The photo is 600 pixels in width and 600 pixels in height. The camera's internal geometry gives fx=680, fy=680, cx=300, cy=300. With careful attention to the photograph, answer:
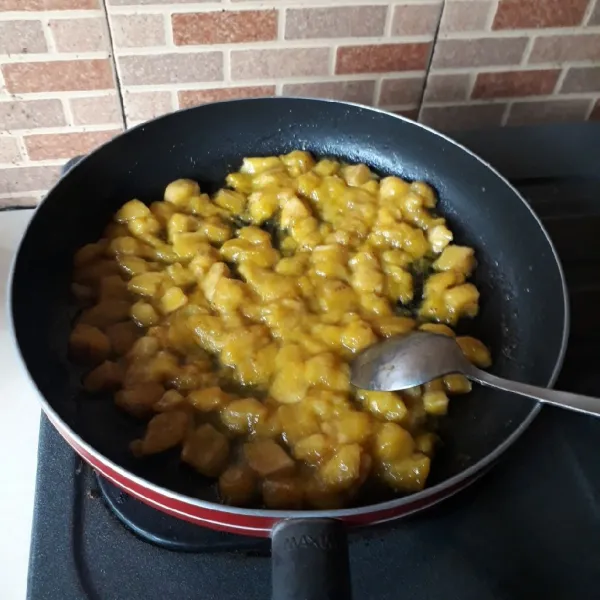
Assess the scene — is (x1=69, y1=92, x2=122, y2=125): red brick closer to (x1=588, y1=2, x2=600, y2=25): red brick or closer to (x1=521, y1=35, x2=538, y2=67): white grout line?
(x1=521, y1=35, x2=538, y2=67): white grout line

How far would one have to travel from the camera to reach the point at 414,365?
76cm

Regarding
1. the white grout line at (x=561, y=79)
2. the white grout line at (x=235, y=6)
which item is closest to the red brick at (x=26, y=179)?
the white grout line at (x=235, y=6)

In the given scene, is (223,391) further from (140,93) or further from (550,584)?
(140,93)

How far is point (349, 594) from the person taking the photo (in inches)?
22.1

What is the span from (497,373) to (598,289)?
9.4 inches

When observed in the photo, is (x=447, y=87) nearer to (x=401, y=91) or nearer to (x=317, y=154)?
(x=401, y=91)

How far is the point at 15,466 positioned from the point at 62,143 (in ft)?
1.85

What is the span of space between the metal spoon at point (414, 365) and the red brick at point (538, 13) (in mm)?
621

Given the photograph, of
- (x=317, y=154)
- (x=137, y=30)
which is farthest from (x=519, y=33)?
(x=137, y=30)

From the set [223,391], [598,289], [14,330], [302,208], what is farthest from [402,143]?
[14,330]

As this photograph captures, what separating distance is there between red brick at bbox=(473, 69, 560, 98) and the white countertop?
2.92ft

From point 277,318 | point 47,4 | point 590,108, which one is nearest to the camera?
point 277,318

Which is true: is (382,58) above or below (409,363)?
above

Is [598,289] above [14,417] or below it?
above
